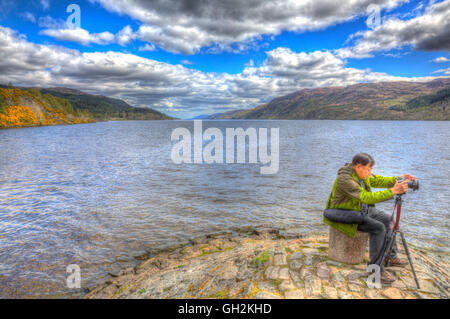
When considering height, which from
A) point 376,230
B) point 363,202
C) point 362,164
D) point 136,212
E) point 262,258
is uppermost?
point 362,164

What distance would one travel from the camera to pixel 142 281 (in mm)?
7367

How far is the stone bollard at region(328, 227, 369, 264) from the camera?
6348 millimetres

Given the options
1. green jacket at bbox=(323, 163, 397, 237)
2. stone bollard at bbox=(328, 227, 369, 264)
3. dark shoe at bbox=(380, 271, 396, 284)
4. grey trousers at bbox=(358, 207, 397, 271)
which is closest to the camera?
green jacket at bbox=(323, 163, 397, 237)

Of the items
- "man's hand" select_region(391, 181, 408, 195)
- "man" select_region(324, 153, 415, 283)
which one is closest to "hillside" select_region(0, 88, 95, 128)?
"man" select_region(324, 153, 415, 283)

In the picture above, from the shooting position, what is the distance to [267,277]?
20.4 ft

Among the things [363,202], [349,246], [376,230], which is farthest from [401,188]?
[349,246]

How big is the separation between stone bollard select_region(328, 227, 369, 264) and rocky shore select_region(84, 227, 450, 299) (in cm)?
18

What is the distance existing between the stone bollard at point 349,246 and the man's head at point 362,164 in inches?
62.3

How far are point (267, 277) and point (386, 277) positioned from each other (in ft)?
9.00

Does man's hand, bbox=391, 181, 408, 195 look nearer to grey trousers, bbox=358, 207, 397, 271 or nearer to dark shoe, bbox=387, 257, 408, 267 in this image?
grey trousers, bbox=358, 207, 397, 271

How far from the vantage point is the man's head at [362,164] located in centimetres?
579

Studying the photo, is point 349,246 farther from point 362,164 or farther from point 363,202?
point 362,164
